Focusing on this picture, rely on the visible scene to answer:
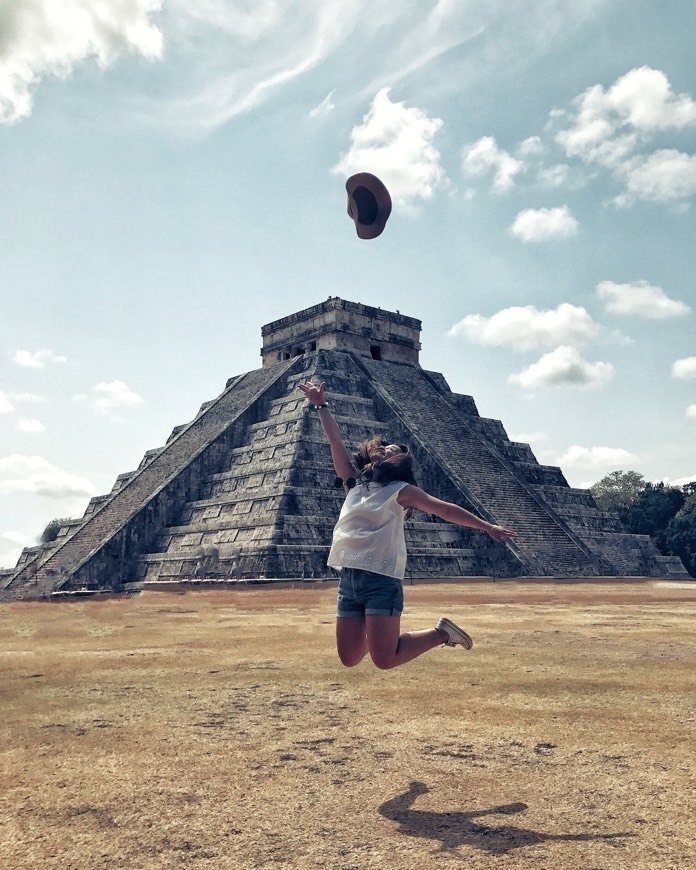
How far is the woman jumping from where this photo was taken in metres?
4.83

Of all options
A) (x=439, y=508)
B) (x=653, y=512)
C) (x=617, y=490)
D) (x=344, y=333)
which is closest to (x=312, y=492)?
(x=344, y=333)

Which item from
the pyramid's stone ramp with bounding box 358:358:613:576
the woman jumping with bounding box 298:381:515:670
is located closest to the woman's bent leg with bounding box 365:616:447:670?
the woman jumping with bounding box 298:381:515:670

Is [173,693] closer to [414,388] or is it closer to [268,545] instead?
[268,545]

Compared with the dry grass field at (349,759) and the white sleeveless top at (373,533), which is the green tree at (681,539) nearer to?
the dry grass field at (349,759)

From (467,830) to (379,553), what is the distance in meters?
1.76

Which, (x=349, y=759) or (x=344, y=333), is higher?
(x=344, y=333)

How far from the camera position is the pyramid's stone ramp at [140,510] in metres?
28.0

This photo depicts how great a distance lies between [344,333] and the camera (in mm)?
38500

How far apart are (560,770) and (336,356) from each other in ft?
111

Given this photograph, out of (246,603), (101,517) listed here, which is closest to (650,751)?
(246,603)

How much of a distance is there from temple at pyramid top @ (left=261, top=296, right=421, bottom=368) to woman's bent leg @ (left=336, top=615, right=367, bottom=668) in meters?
33.4

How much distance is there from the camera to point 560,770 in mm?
4254

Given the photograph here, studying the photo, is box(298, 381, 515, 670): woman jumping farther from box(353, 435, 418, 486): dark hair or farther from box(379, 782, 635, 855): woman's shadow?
box(379, 782, 635, 855): woman's shadow

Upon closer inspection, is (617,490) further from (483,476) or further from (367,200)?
(367,200)
